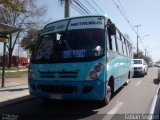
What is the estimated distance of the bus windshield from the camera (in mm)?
8500

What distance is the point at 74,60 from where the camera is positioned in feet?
27.3

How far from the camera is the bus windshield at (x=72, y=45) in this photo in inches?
335

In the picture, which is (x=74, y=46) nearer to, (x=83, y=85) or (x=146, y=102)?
(x=83, y=85)

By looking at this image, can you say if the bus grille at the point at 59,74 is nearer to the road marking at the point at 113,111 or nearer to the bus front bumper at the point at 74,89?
the bus front bumper at the point at 74,89

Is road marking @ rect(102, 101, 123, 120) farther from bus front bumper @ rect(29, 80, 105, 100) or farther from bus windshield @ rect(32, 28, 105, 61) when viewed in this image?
bus windshield @ rect(32, 28, 105, 61)

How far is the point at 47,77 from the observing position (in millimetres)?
8625

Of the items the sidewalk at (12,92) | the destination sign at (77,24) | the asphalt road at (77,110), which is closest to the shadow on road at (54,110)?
the asphalt road at (77,110)

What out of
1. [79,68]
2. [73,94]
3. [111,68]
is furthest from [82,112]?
[111,68]

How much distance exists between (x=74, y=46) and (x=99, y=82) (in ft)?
4.72

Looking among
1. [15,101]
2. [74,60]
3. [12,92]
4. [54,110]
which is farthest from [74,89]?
[12,92]

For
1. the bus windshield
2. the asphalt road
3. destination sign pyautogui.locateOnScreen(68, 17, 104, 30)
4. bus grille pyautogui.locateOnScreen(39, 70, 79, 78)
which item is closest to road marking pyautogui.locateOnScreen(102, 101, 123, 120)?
the asphalt road

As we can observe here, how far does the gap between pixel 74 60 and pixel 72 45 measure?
679 mm

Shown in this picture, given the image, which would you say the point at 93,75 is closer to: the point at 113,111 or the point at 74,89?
the point at 74,89

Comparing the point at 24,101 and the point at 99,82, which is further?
the point at 24,101
